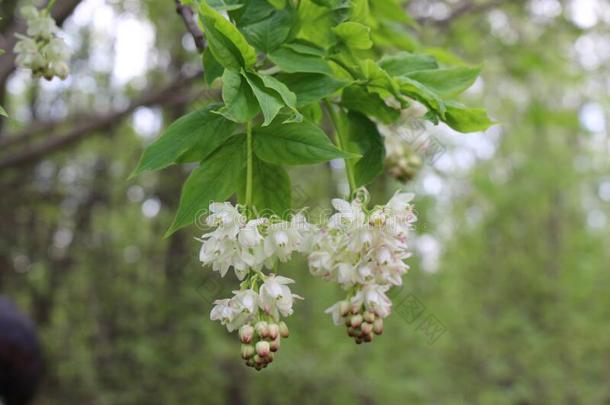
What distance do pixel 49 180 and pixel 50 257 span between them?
3.45ft

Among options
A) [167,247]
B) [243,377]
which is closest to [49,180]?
[167,247]

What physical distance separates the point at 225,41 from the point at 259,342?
0.60 metres

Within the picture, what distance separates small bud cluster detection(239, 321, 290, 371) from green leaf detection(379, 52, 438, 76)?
0.65 m

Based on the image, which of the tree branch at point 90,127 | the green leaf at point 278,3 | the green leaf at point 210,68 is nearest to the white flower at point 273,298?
the green leaf at point 210,68

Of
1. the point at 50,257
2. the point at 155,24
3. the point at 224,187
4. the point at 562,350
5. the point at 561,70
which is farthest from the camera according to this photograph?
the point at 562,350

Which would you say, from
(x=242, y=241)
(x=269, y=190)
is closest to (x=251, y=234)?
(x=242, y=241)

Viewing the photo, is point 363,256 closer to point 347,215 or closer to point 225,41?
point 347,215

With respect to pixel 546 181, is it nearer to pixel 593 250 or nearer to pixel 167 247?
pixel 593 250

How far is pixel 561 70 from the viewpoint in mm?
5410

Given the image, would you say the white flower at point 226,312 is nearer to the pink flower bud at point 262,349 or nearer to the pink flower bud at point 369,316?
the pink flower bud at point 262,349

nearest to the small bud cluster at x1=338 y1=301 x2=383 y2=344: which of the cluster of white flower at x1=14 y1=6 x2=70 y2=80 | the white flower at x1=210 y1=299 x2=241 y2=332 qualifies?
the white flower at x1=210 y1=299 x2=241 y2=332

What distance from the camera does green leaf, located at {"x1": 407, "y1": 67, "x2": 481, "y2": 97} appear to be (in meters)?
1.48

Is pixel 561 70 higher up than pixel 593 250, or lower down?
higher up

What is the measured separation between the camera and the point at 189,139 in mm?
1280
